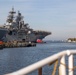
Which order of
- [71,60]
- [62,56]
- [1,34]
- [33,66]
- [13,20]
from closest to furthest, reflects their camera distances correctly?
1. [33,66]
2. [62,56]
3. [71,60]
4. [1,34]
5. [13,20]

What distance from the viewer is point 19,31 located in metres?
131

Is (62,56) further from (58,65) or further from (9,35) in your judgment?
(9,35)

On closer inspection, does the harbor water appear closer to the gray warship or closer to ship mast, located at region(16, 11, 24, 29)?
the gray warship

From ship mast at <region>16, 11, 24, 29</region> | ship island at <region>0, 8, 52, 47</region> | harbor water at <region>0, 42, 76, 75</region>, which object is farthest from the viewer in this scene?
ship mast at <region>16, 11, 24, 29</region>

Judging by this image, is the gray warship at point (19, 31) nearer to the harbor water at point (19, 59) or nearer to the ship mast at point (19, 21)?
the ship mast at point (19, 21)

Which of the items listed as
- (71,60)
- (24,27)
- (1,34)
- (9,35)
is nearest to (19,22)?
(24,27)

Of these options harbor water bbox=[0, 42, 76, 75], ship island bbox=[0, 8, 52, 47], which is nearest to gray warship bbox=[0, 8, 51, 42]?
ship island bbox=[0, 8, 52, 47]

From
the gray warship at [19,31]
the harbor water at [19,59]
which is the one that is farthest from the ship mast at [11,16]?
the harbor water at [19,59]

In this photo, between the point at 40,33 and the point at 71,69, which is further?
the point at 40,33

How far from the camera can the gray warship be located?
417 feet

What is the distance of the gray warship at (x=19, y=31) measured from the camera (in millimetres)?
127125

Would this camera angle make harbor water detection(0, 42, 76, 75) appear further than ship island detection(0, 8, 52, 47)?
No

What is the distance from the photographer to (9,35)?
12600cm

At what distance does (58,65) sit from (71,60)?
331 mm
